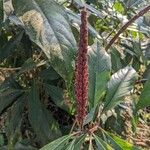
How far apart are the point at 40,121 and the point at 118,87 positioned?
1.06ft

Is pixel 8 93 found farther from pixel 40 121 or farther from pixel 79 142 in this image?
pixel 79 142

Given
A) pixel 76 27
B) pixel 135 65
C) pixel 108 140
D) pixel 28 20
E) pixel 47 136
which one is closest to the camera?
pixel 28 20

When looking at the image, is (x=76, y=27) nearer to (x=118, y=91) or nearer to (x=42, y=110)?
(x=118, y=91)

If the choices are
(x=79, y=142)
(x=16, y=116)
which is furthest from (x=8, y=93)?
(x=79, y=142)

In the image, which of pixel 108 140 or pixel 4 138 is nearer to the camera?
pixel 108 140

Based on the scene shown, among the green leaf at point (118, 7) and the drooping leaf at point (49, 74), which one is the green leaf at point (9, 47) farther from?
the green leaf at point (118, 7)

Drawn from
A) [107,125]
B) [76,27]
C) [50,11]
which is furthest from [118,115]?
[50,11]

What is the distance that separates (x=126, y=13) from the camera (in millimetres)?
1390

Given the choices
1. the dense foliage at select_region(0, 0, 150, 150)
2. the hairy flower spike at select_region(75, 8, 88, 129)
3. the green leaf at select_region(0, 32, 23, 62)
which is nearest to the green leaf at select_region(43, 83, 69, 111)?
the dense foliage at select_region(0, 0, 150, 150)

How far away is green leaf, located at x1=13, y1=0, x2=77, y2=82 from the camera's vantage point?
717 mm

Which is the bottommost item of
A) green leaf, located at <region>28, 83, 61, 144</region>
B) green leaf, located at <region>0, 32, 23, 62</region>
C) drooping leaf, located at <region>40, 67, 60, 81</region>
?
green leaf, located at <region>28, 83, 61, 144</region>

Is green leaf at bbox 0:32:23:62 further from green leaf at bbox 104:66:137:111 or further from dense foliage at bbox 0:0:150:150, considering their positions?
green leaf at bbox 104:66:137:111

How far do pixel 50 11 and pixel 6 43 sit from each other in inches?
A: 19.2

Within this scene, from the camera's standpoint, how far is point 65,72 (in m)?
0.75
